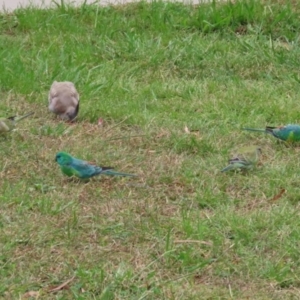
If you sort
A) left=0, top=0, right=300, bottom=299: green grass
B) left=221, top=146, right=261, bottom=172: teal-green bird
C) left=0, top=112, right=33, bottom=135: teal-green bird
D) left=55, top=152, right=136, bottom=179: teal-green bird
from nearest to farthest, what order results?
left=0, top=0, right=300, bottom=299: green grass
left=55, top=152, right=136, bottom=179: teal-green bird
left=221, top=146, right=261, bottom=172: teal-green bird
left=0, top=112, right=33, bottom=135: teal-green bird

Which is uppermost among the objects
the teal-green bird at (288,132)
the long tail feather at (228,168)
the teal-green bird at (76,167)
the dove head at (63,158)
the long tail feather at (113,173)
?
the dove head at (63,158)

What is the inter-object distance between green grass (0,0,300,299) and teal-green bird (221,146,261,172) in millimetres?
53

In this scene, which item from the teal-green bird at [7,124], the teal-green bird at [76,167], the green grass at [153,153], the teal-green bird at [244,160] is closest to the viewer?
the green grass at [153,153]

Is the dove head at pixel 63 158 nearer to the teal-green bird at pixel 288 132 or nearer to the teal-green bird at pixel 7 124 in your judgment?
the teal-green bird at pixel 7 124

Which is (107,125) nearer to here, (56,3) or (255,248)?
(255,248)

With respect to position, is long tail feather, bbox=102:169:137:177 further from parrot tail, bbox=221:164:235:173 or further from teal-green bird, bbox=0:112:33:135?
teal-green bird, bbox=0:112:33:135

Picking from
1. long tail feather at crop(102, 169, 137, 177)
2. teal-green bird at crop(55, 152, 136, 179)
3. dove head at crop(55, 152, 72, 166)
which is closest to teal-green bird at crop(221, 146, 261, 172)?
long tail feather at crop(102, 169, 137, 177)

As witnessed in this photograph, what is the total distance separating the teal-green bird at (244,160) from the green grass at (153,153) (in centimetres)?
5

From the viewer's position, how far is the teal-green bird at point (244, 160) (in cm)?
578

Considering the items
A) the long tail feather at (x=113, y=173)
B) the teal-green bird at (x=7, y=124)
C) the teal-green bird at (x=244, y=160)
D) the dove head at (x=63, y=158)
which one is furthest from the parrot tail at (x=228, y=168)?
the teal-green bird at (x=7, y=124)

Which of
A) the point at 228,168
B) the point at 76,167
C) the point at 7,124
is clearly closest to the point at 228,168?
the point at 228,168

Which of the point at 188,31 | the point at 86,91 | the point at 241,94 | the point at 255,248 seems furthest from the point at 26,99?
the point at 255,248

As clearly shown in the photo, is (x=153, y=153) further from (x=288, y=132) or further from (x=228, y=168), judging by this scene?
(x=288, y=132)

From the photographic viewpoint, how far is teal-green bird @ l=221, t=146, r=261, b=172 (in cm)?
578
